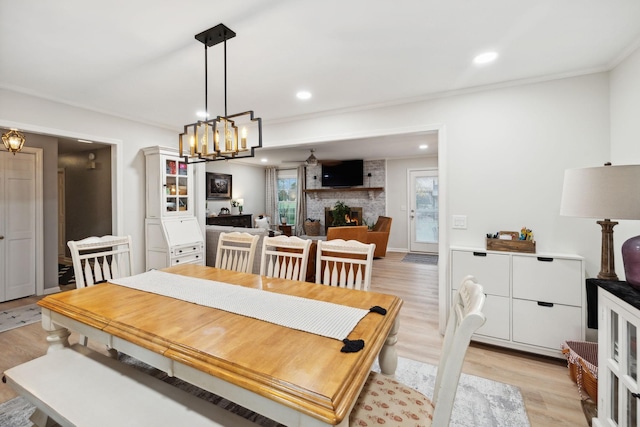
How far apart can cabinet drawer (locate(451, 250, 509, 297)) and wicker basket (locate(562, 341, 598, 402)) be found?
544 millimetres

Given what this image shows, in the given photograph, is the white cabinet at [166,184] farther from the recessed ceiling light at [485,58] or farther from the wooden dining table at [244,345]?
the recessed ceiling light at [485,58]

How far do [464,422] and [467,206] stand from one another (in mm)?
1838

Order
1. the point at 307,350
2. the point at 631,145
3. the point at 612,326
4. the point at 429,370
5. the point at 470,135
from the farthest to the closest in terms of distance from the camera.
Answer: the point at 470,135 < the point at 429,370 < the point at 631,145 < the point at 612,326 < the point at 307,350

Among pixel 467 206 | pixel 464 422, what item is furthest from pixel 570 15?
pixel 464 422

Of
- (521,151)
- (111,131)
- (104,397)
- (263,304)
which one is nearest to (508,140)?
(521,151)

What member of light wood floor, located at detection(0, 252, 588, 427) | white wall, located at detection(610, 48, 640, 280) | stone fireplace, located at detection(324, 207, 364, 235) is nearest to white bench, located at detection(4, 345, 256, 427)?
light wood floor, located at detection(0, 252, 588, 427)

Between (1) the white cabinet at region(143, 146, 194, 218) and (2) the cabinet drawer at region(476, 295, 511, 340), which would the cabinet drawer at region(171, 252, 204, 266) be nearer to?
(1) the white cabinet at region(143, 146, 194, 218)

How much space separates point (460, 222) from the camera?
2.88m

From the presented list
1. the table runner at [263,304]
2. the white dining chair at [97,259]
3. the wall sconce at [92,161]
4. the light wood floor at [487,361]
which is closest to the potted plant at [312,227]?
the light wood floor at [487,361]

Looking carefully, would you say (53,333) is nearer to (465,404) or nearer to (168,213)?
(168,213)

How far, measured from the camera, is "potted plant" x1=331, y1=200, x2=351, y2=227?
7664mm

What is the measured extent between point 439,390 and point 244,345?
738 mm

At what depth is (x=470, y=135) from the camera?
2.81m

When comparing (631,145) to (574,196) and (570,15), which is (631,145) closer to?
(574,196)
